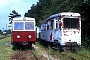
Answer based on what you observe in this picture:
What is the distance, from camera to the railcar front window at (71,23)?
20475 millimetres

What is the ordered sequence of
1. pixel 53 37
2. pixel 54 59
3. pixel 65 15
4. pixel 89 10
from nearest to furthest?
pixel 54 59 → pixel 65 15 → pixel 53 37 → pixel 89 10

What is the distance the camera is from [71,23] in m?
20.6

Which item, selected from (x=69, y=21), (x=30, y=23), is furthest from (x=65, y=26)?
(x=30, y=23)

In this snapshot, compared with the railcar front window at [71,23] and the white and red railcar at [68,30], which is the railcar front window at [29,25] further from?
the railcar front window at [71,23]

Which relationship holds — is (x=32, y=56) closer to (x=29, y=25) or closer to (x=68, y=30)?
(x=68, y=30)

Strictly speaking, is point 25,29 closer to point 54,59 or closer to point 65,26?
point 65,26

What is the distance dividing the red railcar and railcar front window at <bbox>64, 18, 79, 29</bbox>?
372 centimetres

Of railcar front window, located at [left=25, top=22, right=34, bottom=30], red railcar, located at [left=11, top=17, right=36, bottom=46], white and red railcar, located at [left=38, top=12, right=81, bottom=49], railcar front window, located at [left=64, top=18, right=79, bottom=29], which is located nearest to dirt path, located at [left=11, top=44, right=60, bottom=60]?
white and red railcar, located at [left=38, top=12, right=81, bottom=49]

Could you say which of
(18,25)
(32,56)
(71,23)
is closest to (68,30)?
(71,23)

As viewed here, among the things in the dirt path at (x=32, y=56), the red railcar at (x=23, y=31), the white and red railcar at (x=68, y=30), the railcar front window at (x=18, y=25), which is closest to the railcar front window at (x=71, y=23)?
the white and red railcar at (x=68, y=30)

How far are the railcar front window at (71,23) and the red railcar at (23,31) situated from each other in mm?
3718

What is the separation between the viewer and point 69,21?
20562 mm

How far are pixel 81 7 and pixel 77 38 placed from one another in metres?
6.39

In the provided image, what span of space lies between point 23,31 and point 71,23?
4.69 metres
